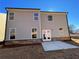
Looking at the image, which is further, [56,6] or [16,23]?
[56,6]

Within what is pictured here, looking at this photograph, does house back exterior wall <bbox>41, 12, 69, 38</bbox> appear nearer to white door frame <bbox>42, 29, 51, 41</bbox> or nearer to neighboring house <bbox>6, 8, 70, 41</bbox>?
neighboring house <bbox>6, 8, 70, 41</bbox>

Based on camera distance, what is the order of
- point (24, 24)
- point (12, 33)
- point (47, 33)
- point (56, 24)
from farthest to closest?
point (56, 24) < point (47, 33) < point (24, 24) < point (12, 33)

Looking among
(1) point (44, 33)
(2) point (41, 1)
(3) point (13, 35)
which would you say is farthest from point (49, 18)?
(3) point (13, 35)

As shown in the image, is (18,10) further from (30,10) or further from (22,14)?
(30,10)

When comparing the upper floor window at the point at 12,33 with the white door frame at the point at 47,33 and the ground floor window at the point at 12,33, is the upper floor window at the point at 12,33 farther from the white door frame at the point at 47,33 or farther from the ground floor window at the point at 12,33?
the white door frame at the point at 47,33

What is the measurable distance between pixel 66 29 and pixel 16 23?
9.54 m

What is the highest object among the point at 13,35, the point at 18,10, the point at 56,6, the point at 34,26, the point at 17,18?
the point at 56,6

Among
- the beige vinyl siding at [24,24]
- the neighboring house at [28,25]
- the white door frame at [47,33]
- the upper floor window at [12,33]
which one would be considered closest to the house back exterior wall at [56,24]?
the neighboring house at [28,25]

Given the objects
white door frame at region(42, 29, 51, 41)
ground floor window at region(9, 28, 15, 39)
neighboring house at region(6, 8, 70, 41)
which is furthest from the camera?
white door frame at region(42, 29, 51, 41)

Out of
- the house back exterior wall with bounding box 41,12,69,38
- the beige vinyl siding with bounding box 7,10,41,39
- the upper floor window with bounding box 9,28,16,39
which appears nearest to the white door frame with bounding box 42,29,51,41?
the house back exterior wall with bounding box 41,12,69,38

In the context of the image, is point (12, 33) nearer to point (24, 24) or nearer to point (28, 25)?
point (24, 24)

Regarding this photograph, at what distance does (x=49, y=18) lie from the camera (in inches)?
687

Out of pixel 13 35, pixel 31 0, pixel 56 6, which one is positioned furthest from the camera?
pixel 56 6

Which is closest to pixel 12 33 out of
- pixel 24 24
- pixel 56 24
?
pixel 24 24
